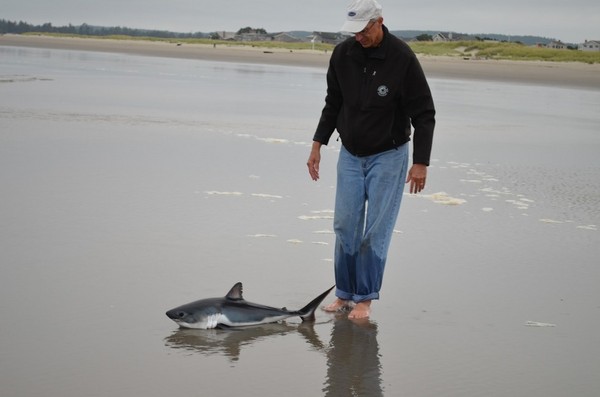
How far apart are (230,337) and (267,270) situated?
127cm

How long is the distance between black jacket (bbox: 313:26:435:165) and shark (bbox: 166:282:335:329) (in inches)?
40.9

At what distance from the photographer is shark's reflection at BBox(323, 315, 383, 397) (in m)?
4.38

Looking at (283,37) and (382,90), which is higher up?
(382,90)

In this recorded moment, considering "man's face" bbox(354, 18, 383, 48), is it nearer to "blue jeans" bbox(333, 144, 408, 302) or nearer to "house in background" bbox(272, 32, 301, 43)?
"blue jeans" bbox(333, 144, 408, 302)

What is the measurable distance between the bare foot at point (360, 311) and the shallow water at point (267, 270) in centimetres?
6

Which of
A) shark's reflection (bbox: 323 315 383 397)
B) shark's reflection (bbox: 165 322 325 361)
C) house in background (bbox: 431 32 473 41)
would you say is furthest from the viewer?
house in background (bbox: 431 32 473 41)

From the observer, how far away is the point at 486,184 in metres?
10.4

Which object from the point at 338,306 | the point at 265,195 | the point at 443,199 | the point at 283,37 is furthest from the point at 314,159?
the point at 283,37

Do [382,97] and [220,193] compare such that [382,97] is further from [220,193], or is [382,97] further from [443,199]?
[443,199]

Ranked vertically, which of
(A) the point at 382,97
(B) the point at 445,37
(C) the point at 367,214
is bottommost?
(B) the point at 445,37

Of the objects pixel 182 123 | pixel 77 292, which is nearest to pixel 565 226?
pixel 77 292

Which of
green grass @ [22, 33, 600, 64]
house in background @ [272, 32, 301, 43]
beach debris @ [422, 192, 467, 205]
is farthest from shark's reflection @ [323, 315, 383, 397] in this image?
house in background @ [272, 32, 301, 43]

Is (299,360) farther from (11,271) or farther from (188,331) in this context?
(11,271)

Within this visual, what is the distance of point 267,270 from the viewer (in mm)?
6285
